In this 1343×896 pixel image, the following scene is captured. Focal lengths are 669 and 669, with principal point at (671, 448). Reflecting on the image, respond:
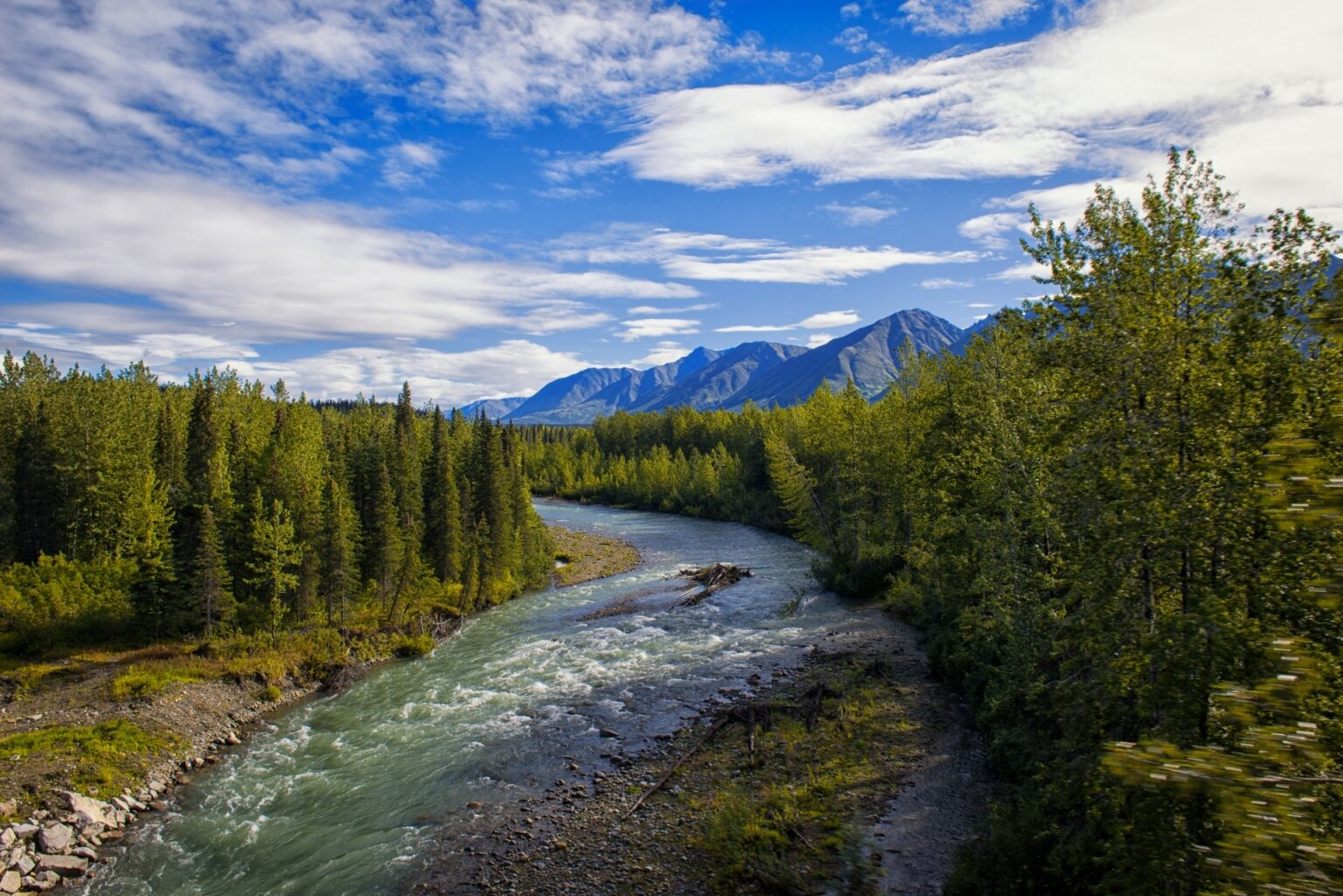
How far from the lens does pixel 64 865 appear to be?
65.4 ft

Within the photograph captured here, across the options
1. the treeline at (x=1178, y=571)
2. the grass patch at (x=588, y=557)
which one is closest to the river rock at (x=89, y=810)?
the treeline at (x=1178, y=571)

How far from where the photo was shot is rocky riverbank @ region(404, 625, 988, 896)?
17.8m

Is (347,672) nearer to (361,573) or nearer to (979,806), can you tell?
(361,573)

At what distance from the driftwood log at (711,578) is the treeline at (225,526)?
596 inches

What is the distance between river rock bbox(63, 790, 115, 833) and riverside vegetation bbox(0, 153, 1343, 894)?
1111cm

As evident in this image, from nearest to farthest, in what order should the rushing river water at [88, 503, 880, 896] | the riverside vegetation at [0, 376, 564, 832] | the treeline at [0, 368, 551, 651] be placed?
the rushing river water at [88, 503, 880, 896], the riverside vegetation at [0, 376, 564, 832], the treeline at [0, 368, 551, 651]

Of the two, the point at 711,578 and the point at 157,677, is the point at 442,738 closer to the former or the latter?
the point at 157,677

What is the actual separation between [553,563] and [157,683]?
127ft

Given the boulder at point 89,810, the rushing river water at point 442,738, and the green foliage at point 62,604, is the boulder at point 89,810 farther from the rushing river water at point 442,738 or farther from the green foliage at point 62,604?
the green foliage at point 62,604

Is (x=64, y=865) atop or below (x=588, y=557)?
below

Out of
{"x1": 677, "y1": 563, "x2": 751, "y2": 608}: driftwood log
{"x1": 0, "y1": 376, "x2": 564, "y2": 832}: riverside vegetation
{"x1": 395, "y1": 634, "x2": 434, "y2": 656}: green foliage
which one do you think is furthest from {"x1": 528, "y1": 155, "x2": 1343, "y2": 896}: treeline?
{"x1": 395, "y1": 634, "x2": 434, "y2": 656}: green foliage

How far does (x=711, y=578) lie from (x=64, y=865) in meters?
42.1

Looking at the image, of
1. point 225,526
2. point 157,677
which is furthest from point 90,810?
point 225,526

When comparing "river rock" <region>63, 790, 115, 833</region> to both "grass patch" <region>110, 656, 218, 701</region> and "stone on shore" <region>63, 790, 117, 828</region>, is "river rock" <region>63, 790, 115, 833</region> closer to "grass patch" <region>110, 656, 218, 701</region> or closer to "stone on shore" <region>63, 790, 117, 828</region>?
"stone on shore" <region>63, 790, 117, 828</region>
